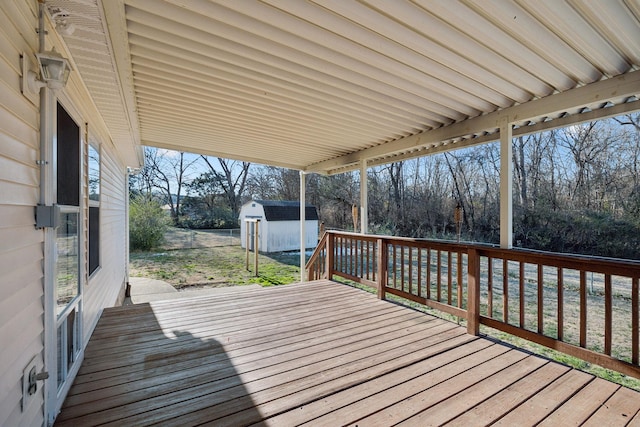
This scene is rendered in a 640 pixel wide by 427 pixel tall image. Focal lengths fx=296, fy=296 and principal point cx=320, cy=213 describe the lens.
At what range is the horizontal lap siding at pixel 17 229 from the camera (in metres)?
1.22

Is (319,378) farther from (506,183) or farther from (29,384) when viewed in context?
(506,183)

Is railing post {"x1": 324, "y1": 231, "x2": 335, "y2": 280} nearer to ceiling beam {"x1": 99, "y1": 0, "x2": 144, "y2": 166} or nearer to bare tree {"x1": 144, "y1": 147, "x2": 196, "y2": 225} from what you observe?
ceiling beam {"x1": 99, "y1": 0, "x2": 144, "y2": 166}

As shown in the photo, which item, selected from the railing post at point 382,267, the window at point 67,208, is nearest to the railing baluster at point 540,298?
the railing post at point 382,267

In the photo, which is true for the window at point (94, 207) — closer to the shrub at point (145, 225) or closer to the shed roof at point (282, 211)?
the shed roof at point (282, 211)

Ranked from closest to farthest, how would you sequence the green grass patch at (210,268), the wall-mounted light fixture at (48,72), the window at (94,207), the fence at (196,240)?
the wall-mounted light fixture at (48,72), the window at (94,207), the green grass patch at (210,268), the fence at (196,240)

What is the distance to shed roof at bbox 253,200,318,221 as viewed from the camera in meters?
13.7

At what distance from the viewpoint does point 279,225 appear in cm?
1388

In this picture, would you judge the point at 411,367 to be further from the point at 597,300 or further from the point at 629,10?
the point at 597,300

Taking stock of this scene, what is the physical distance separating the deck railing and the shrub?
31.5 feet

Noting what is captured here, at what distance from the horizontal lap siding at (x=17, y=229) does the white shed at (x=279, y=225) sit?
11.8 m

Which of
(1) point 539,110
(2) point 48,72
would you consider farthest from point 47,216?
(1) point 539,110

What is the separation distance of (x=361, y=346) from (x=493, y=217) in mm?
12921

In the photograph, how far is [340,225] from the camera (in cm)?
1886

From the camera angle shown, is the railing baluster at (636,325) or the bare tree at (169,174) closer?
the railing baluster at (636,325)
